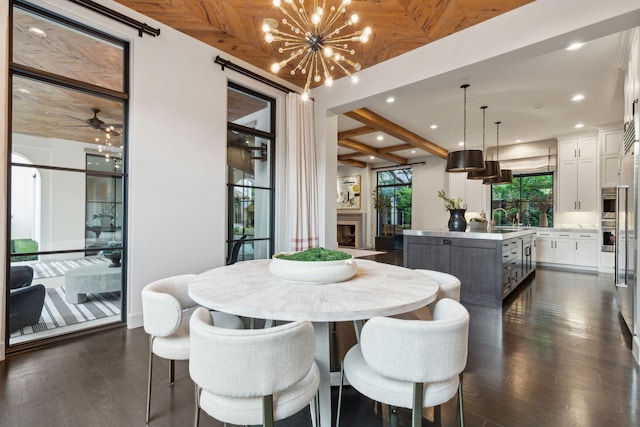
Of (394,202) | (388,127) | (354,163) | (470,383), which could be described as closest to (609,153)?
(388,127)

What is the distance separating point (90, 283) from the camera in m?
2.91

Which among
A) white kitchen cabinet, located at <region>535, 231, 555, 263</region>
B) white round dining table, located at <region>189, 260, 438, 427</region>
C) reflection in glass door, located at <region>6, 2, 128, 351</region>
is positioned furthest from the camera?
white kitchen cabinet, located at <region>535, 231, 555, 263</region>

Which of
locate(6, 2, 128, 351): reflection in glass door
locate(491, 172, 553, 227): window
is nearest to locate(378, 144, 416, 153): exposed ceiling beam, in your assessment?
locate(491, 172, 553, 227): window

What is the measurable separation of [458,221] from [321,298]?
3500 mm

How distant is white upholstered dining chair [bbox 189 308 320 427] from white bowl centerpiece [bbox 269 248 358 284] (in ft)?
1.87

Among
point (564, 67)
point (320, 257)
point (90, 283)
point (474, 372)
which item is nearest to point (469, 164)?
point (564, 67)

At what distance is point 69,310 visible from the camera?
9.19 ft

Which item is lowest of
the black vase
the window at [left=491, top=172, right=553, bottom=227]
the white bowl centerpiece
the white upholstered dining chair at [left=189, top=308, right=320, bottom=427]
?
the white upholstered dining chair at [left=189, top=308, right=320, bottom=427]

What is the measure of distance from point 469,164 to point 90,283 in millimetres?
4518

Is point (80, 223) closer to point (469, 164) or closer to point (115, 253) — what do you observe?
point (115, 253)

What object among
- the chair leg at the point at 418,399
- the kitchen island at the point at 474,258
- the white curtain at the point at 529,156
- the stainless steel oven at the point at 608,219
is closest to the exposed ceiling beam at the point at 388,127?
the white curtain at the point at 529,156

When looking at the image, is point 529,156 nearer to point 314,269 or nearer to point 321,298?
point 314,269

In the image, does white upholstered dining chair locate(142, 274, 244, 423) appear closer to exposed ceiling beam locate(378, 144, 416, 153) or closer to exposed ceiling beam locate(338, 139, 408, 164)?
exposed ceiling beam locate(338, 139, 408, 164)

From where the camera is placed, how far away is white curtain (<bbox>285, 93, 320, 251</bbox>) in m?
4.29
